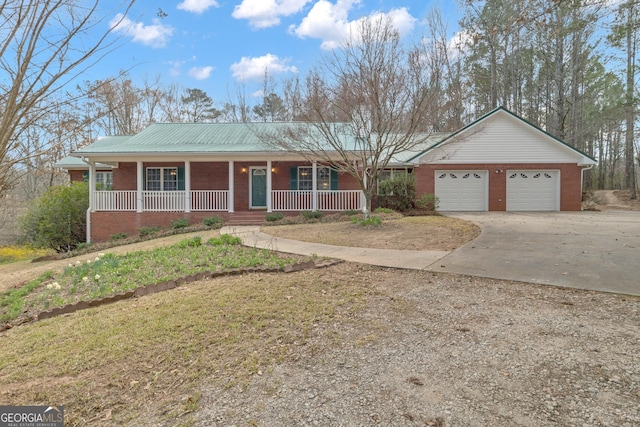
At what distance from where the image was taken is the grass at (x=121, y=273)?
17.5 ft

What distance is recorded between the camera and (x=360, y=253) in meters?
7.16

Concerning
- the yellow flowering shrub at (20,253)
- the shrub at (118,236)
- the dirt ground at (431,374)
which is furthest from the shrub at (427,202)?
the yellow flowering shrub at (20,253)

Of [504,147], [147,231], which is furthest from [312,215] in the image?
[504,147]

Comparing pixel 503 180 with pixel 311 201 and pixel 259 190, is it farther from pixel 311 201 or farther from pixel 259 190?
pixel 259 190

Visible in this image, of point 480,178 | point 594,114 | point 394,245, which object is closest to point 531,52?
point 594,114

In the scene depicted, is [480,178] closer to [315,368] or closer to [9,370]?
[315,368]

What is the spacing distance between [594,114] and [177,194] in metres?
28.4

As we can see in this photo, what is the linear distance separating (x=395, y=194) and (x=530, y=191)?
739 centimetres

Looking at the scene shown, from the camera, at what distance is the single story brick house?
47.0ft

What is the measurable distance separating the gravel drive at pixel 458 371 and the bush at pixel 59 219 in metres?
16.0

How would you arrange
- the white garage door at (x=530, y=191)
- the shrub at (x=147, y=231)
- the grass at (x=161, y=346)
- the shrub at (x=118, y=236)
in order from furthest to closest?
the white garage door at (x=530, y=191)
the shrub at (x=118, y=236)
the shrub at (x=147, y=231)
the grass at (x=161, y=346)

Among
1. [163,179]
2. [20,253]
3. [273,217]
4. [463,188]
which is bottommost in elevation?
[20,253]

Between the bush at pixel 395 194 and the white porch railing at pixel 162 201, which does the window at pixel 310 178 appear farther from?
the white porch railing at pixel 162 201
